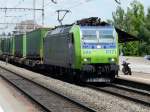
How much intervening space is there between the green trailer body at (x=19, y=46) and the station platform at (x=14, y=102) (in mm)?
29455

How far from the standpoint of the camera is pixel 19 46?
190 ft

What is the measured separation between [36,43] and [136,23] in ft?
293

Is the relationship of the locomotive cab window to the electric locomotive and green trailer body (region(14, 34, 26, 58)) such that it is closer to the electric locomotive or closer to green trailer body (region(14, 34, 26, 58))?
the electric locomotive

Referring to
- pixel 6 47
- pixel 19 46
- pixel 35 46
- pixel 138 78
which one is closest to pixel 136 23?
pixel 6 47

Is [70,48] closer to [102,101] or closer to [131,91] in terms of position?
[131,91]

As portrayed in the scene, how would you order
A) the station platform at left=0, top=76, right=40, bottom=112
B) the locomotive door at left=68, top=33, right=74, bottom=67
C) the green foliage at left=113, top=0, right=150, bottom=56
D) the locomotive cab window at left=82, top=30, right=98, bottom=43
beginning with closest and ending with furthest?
the station platform at left=0, top=76, right=40, bottom=112 < the locomotive cab window at left=82, top=30, right=98, bottom=43 < the locomotive door at left=68, top=33, right=74, bottom=67 < the green foliage at left=113, top=0, right=150, bottom=56

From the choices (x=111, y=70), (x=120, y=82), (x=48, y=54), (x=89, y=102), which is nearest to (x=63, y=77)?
(x=48, y=54)

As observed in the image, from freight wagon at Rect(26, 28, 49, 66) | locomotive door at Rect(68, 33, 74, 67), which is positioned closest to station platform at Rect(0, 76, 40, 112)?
locomotive door at Rect(68, 33, 74, 67)

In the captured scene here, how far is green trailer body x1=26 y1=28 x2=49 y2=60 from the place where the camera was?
1598 inches

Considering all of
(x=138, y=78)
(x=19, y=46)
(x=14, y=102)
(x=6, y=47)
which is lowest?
(x=14, y=102)

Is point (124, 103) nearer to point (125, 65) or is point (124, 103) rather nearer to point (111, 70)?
point (111, 70)

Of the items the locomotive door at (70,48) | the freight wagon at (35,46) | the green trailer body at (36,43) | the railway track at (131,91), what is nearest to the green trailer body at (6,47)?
the freight wagon at (35,46)

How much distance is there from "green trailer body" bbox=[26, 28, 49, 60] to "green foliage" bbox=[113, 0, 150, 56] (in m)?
69.0

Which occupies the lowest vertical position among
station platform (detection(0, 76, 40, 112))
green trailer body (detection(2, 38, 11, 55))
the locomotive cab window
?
station platform (detection(0, 76, 40, 112))
